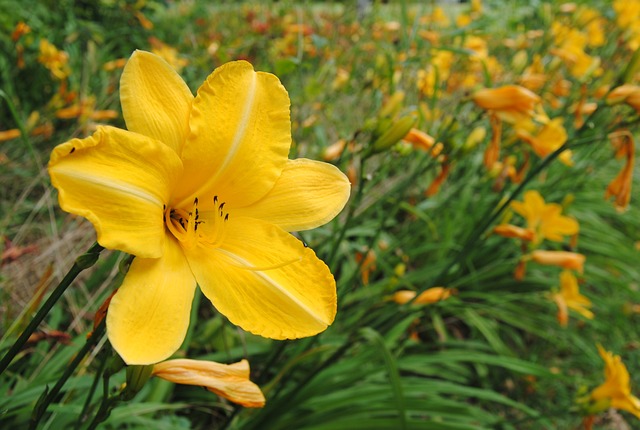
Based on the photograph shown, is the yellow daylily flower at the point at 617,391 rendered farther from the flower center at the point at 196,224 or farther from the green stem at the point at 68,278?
the green stem at the point at 68,278

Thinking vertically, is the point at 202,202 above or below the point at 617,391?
above

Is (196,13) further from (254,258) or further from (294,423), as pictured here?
(254,258)

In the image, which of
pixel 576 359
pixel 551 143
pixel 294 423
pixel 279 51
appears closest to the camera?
pixel 294 423

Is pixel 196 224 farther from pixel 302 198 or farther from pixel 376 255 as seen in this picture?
pixel 376 255

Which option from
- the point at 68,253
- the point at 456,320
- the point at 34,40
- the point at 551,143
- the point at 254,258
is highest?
the point at 254,258

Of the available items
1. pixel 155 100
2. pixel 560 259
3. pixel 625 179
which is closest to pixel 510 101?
pixel 625 179

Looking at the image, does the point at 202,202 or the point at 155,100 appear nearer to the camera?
the point at 155,100

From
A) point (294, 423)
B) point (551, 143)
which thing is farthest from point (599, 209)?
point (294, 423)
